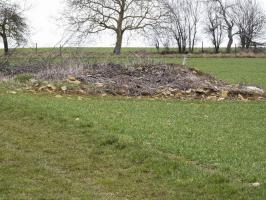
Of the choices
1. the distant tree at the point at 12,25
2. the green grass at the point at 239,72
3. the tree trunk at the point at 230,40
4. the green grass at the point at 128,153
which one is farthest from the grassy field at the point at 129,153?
the tree trunk at the point at 230,40

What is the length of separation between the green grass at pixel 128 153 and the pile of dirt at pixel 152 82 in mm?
5869

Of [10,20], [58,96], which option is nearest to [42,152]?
[58,96]

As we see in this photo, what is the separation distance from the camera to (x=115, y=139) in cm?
1120

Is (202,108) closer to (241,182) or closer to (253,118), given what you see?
(253,118)

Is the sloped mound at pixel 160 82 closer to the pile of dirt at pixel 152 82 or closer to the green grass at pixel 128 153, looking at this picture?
the pile of dirt at pixel 152 82

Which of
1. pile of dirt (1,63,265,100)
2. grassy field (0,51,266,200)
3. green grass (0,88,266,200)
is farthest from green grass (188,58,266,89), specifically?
green grass (0,88,266,200)

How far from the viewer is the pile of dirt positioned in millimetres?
22406

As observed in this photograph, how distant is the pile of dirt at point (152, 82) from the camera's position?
22.4m

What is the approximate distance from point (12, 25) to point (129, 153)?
1773 inches

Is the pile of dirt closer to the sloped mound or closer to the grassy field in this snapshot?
the sloped mound

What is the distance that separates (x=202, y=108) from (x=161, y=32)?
4321 centimetres

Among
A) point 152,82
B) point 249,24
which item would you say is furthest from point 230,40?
point 152,82

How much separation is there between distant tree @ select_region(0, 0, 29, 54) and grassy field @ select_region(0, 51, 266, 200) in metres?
35.4

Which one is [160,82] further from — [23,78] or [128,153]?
[128,153]
